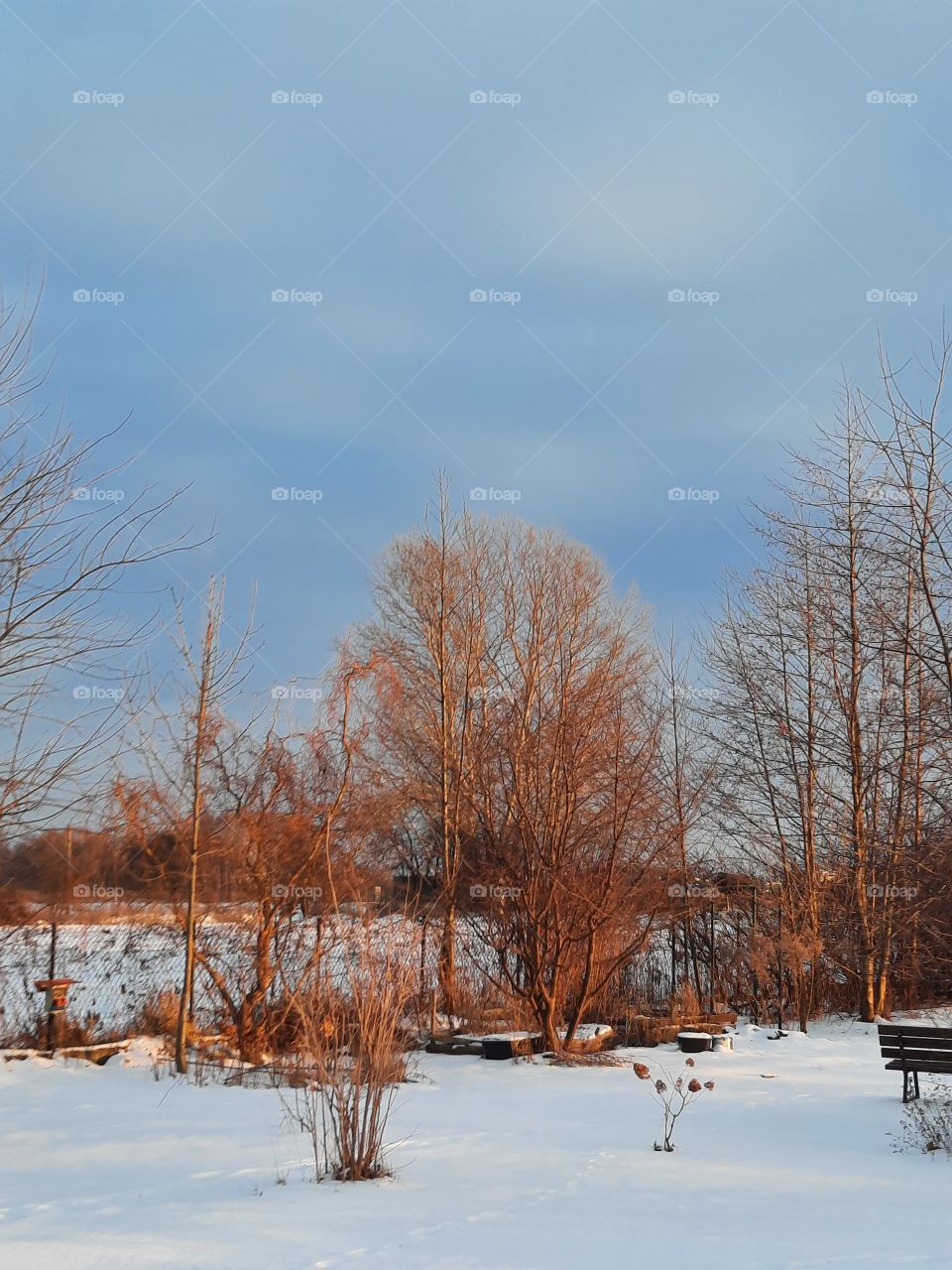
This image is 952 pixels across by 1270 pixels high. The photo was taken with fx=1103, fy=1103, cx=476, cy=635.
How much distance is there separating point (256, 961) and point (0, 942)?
10.4ft

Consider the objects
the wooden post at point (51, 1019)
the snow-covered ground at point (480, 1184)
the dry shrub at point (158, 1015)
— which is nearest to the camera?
the snow-covered ground at point (480, 1184)

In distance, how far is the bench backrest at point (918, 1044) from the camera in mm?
10102

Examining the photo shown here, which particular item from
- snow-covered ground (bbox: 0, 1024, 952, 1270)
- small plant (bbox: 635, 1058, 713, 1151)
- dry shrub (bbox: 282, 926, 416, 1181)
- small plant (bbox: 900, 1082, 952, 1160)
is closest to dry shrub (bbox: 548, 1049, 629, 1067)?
small plant (bbox: 635, 1058, 713, 1151)

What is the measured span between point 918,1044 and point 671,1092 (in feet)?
8.16

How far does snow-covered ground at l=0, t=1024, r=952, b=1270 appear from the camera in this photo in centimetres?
558

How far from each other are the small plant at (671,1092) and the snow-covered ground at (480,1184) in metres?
0.16

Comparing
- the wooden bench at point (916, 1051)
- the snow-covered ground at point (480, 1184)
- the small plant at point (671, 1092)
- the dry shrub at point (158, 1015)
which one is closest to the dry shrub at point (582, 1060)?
the small plant at point (671, 1092)

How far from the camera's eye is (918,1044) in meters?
10.5

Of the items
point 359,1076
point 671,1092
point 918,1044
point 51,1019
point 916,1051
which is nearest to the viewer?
point 359,1076

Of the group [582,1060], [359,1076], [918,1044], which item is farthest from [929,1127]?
[582,1060]

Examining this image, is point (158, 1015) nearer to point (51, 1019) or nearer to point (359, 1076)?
point (51, 1019)

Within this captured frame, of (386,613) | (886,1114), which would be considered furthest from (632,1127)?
(386,613)

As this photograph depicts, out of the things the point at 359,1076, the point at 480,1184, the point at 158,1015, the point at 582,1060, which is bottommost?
the point at 582,1060

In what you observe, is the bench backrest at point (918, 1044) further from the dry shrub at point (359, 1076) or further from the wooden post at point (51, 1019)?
the wooden post at point (51, 1019)
